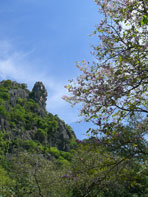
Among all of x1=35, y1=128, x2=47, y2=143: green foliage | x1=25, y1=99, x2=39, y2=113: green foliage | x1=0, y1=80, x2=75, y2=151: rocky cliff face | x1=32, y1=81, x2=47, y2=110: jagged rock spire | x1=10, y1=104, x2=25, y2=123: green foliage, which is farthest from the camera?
x1=32, y1=81, x2=47, y2=110: jagged rock spire

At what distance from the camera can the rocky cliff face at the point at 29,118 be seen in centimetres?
8784

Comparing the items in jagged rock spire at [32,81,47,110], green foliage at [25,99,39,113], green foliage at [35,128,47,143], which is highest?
jagged rock spire at [32,81,47,110]

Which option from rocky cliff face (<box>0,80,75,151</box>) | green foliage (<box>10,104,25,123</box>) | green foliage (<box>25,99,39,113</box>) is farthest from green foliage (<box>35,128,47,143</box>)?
green foliage (<box>25,99,39,113</box>)

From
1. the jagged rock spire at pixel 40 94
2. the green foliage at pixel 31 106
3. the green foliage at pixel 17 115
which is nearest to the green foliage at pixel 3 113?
the green foliage at pixel 17 115

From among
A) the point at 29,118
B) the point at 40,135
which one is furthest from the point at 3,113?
the point at 40,135

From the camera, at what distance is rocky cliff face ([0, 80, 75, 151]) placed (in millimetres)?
87838

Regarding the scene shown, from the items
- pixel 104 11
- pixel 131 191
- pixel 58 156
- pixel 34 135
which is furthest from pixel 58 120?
pixel 104 11

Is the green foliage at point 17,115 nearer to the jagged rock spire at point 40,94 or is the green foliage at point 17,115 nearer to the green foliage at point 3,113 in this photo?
the green foliage at point 3,113

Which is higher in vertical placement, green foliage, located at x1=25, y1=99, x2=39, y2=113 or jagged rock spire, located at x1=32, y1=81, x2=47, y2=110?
jagged rock spire, located at x1=32, y1=81, x2=47, y2=110

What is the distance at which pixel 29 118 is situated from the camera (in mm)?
101812

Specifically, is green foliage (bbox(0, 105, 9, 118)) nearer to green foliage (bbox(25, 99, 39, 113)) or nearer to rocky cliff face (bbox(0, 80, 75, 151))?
rocky cliff face (bbox(0, 80, 75, 151))

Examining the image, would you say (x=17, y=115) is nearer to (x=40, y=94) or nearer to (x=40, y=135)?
(x=40, y=135)

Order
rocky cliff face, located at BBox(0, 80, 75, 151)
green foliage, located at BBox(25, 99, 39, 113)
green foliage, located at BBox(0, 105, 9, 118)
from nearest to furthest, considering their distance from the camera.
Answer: green foliage, located at BBox(0, 105, 9, 118) → rocky cliff face, located at BBox(0, 80, 75, 151) → green foliage, located at BBox(25, 99, 39, 113)

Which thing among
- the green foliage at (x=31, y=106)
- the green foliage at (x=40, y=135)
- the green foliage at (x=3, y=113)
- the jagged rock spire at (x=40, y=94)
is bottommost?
the green foliage at (x=40, y=135)
